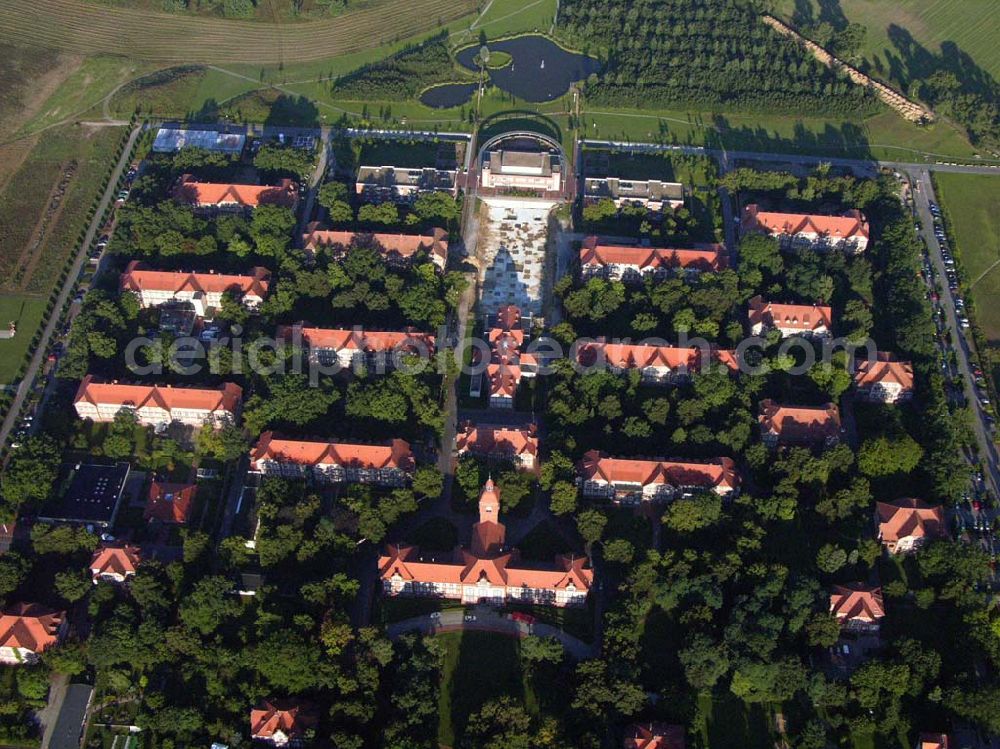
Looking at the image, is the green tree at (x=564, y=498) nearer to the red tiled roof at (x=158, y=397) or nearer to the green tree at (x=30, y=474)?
the red tiled roof at (x=158, y=397)

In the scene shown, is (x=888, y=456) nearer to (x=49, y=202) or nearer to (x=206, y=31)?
(x=49, y=202)

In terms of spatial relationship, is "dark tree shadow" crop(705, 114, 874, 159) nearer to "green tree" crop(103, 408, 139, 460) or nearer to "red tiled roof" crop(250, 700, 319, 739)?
"green tree" crop(103, 408, 139, 460)

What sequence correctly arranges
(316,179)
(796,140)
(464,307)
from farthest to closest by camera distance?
(796,140)
(316,179)
(464,307)

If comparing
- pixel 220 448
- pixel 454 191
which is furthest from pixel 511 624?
pixel 454 191

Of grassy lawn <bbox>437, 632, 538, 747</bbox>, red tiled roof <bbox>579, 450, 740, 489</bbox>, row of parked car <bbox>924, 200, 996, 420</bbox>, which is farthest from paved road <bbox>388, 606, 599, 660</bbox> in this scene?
row of parked car <bbox>924, 200, 996, 420</bbox>

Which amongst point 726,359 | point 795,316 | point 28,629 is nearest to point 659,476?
point 726,359

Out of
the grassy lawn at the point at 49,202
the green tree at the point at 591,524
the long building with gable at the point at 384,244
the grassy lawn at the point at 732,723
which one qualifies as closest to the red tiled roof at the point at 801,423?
the green tree at the point at 591,524

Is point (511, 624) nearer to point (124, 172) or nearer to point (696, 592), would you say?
point (696, 592)
